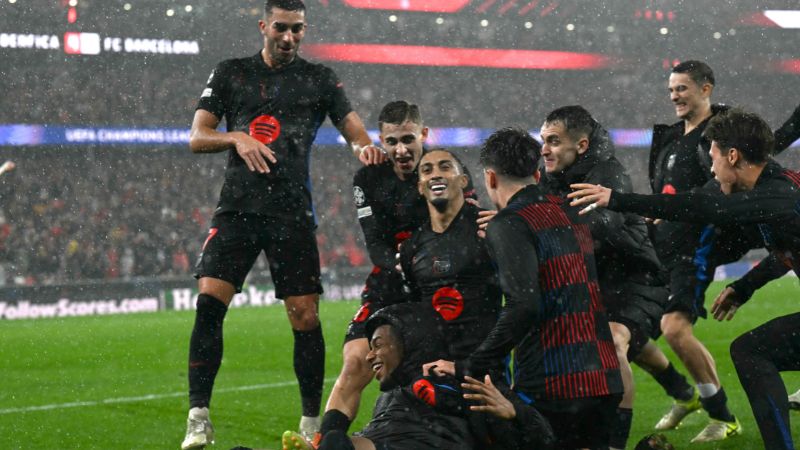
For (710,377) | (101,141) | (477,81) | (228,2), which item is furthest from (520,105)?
(710,377)

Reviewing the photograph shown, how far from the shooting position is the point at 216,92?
5723mm

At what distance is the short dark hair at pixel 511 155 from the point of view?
4.07 metres

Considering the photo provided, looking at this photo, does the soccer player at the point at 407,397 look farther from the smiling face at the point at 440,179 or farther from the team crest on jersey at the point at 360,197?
the team crest on jersey at the point at 360,197

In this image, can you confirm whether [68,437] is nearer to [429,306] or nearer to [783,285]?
[429,306]

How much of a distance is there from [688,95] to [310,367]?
8.62ft

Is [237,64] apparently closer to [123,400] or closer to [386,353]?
[386,353]

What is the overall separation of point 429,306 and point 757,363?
1.31 m

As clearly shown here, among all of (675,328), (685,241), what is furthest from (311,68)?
(675,328)

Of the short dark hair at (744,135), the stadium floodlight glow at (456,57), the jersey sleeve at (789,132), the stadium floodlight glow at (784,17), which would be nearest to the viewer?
the short dark hair at (744,135)

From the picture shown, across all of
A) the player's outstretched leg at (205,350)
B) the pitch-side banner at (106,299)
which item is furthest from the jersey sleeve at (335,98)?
the pitch-side banner at (106,299)

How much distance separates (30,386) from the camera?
8.87 m

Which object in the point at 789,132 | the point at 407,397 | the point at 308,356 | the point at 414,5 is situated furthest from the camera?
the point at 414,5

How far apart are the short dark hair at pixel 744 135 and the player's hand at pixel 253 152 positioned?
2117 millimetres

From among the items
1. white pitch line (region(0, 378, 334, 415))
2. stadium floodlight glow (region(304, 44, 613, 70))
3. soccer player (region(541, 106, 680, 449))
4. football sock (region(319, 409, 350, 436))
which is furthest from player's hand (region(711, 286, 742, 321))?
stadium floodlight glow (region(304, 44, 613, 70))
